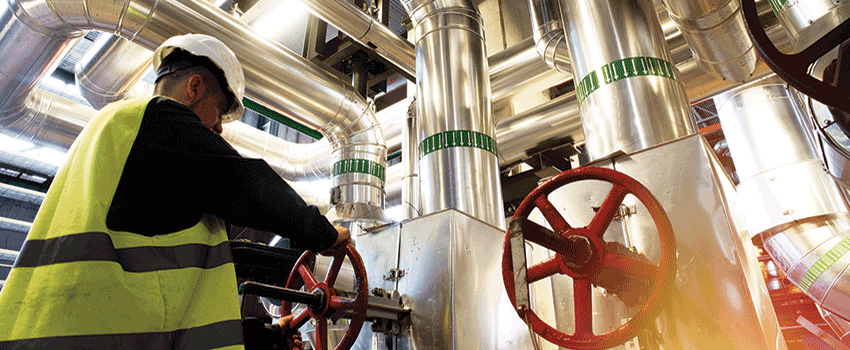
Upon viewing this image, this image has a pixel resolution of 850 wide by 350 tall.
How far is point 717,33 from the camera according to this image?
2.01 metres

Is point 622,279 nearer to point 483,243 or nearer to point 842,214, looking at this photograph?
point 483,243

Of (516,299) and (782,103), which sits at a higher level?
(782,103)

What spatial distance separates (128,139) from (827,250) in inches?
124

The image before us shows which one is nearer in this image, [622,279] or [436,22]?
[622,279]

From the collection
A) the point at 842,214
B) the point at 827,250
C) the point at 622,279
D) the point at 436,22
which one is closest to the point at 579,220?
the point at 622,279

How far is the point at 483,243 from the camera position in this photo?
5.82ft

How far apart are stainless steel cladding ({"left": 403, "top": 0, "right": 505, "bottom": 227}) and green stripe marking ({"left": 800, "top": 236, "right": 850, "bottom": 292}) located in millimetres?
1751

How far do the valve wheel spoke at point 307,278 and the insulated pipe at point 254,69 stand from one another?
1.39 metres

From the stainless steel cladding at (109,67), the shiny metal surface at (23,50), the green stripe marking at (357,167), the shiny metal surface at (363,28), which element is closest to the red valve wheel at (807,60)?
the shiny metal surface at (363,28)

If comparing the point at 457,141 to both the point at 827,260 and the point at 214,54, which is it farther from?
the point at 827,260

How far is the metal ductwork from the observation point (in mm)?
2518

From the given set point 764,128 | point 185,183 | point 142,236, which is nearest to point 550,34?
point 764,128

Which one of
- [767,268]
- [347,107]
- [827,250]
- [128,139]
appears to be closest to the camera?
[128,139]

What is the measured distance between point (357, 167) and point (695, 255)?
2394 mm
